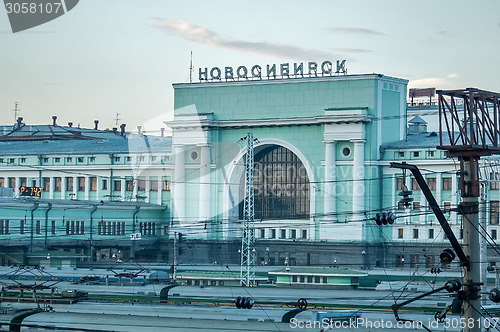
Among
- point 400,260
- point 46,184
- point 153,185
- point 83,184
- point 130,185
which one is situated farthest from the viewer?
point 46,184

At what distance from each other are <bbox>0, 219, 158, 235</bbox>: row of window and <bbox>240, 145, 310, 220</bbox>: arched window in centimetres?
1286

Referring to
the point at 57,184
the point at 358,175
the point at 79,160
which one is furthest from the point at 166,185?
the point at 358,175

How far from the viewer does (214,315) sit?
139ft

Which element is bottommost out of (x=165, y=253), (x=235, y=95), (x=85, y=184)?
(x=165, y=253)

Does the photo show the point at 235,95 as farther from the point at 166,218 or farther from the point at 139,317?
the point at 139,317

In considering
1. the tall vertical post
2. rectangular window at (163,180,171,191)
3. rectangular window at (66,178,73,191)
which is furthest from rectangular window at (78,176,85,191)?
the tall vertical post

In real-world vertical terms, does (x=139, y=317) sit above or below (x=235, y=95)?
below

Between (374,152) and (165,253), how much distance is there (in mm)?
25507

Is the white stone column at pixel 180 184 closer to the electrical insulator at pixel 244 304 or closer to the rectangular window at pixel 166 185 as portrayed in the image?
the rectangular window at pixel 166 185

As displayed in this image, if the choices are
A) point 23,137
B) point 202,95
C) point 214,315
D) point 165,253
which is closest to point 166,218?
point 165,253

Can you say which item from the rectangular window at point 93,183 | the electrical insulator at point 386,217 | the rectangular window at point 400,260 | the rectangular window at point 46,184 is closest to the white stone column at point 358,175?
the rectangular window at point 400,260

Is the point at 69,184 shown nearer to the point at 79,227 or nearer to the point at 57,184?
the point at 57,184

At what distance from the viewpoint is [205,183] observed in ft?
340

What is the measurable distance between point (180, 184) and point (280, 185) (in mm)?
11162
